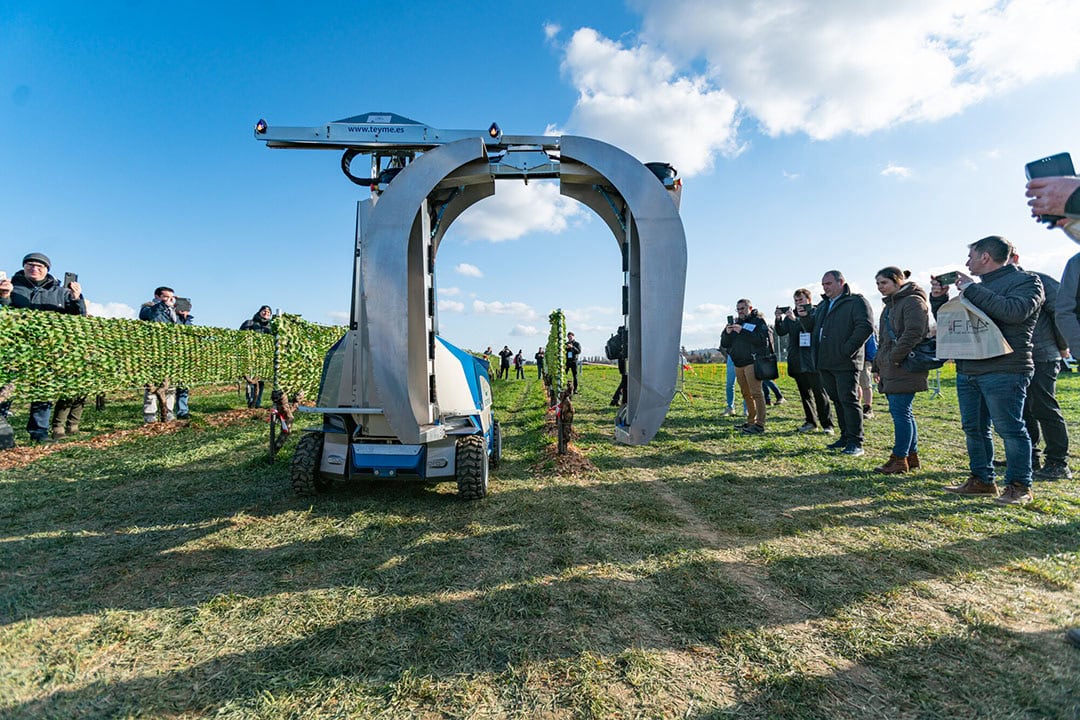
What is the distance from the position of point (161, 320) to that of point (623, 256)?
10487 millimetres

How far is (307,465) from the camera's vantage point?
4254 mm

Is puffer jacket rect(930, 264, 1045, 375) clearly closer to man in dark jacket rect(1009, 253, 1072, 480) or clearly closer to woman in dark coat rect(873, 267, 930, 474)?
woman in dark coat rect(873, 267, 930, 474)

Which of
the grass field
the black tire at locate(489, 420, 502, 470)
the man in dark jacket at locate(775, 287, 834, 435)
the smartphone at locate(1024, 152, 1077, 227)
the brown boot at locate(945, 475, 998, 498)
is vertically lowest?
the grass field

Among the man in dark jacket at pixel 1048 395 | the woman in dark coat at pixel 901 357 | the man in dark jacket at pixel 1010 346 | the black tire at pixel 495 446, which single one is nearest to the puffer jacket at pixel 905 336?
the woman in dark coat at pixel 901 357

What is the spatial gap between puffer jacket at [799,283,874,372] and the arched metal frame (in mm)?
4473

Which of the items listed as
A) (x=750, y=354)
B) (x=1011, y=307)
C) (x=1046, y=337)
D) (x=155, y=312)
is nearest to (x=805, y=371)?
(x=750, y=354)

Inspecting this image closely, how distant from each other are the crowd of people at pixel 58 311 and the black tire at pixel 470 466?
7.07 m

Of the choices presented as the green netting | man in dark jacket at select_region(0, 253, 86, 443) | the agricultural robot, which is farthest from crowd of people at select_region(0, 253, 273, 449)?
the agricultural robot

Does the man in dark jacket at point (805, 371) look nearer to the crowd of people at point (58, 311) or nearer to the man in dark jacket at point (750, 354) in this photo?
the man in dark jacket at point (750, 354)

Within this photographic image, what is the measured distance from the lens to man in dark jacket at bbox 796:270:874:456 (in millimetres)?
5926

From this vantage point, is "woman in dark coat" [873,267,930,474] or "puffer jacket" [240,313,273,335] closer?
"woman in dark coat" [873,267,930,474]

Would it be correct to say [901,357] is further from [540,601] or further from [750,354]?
[540,601]

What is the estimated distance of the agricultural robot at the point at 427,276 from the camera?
2570 mm

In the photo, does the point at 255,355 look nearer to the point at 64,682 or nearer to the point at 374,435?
the point at 374,435
